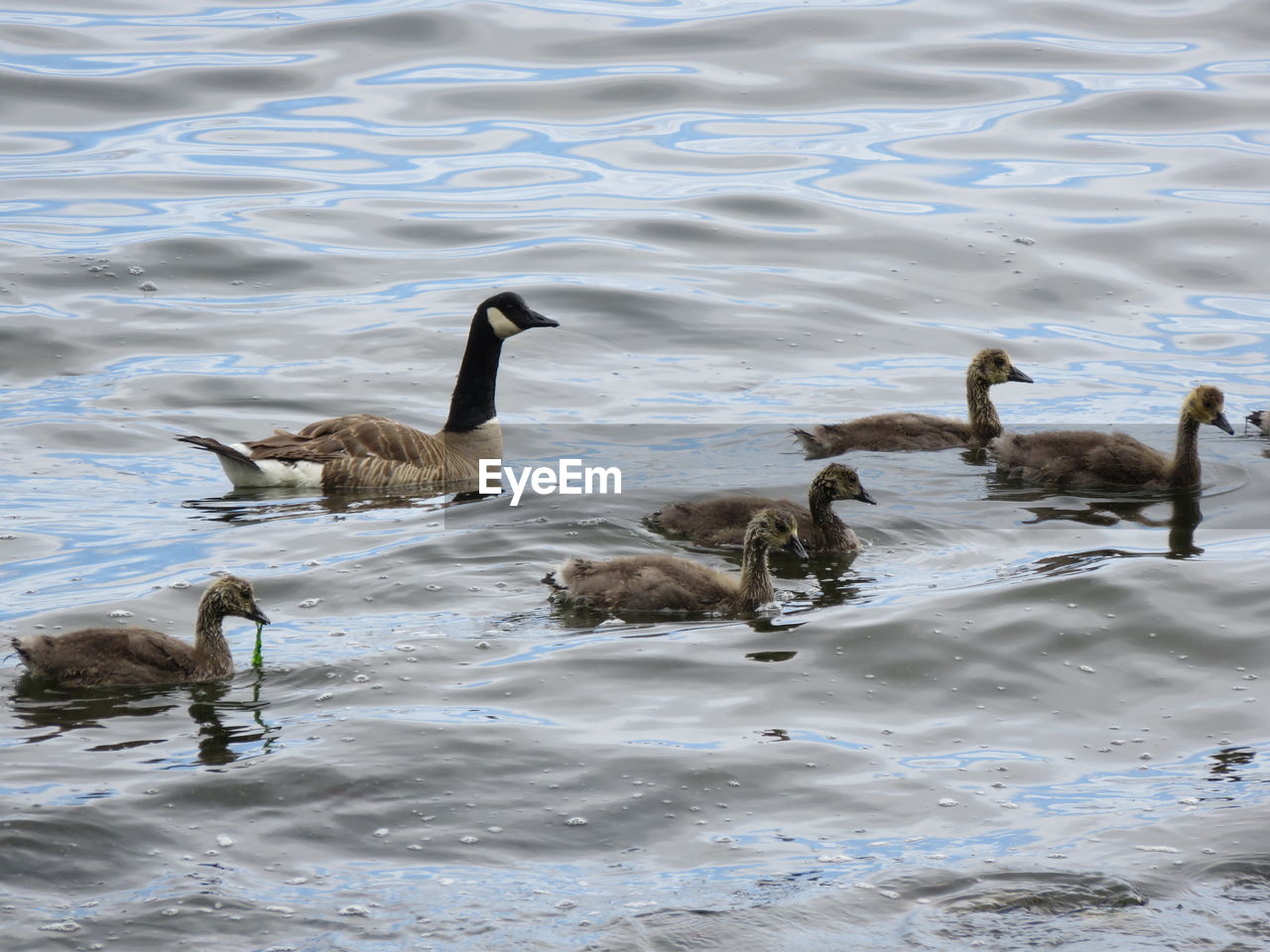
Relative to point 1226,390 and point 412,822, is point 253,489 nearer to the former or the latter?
point 412,822

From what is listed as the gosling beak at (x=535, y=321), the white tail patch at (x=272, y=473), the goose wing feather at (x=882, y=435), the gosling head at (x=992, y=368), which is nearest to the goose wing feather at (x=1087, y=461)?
the goose wing feather at (x=882, y=435)

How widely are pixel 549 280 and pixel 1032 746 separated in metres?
13.6

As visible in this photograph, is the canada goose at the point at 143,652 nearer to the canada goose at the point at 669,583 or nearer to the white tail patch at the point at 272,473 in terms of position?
the canada goose at the point at 669,583

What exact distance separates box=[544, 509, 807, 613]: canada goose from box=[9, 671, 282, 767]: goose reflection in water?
7.31 ft

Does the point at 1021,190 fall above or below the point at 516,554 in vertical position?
above

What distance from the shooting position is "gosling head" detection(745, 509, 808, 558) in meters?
11.5

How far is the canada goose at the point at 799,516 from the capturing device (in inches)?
506

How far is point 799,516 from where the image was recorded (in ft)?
42.8

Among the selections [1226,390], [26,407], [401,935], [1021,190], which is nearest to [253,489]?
[26,407]

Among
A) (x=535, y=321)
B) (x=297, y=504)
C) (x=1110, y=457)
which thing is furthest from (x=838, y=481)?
(x=297, y=504)

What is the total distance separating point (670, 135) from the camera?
29.4 m

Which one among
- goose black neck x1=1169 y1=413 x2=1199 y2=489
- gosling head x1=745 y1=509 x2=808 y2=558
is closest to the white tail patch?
gosling head x1=745 y1=509 x2=808 y2=558

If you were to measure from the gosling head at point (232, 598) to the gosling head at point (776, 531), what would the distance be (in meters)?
3.32

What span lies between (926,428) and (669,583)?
5214mm
